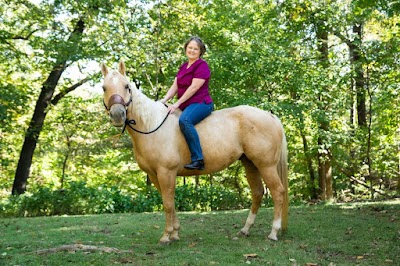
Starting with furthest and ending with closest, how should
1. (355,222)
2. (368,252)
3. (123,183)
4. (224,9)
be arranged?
(123,183), (224,9), (355,222), (368,252)

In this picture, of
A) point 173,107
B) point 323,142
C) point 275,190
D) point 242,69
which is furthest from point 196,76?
point 323,142

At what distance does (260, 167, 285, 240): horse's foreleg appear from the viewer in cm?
578

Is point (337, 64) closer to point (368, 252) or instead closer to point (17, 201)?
point (368, 252)

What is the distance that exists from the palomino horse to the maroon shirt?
0.94ft

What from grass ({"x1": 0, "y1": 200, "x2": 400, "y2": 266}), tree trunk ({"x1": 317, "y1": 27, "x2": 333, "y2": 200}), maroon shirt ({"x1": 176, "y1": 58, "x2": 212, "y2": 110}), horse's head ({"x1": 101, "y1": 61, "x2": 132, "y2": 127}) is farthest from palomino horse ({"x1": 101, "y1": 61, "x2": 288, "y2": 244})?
tree trunk ({"x1": 317, "y1": 27, "x2": 333, "y2": 200})

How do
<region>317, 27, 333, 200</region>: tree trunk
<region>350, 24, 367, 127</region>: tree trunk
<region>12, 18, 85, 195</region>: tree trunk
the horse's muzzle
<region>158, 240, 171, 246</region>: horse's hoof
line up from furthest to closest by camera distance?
<region>12, 18, 85, 195</region>: tree trunk < <region>350, 24, 367, 127</region>: tree trunk < <region>317, 27, 333, 200</region>: tree trunk < <region>158, 240, 171, 246</region>: horse's hoof < the horse's muzzle

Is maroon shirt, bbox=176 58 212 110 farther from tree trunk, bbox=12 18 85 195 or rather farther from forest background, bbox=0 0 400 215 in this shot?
tree trunk, bbox=12 18 85 195

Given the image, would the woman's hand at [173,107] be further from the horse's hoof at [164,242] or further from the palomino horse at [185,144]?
the horse's hoof at [164,242]

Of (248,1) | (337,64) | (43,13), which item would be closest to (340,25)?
(337,64)

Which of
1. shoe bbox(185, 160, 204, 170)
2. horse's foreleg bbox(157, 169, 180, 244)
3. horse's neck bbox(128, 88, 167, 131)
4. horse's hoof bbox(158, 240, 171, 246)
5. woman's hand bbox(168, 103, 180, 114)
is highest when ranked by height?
woman's hand bbox(168, 103, 180, 114)

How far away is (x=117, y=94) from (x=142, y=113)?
53 centimetres

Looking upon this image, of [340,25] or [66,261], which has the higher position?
[340,25]

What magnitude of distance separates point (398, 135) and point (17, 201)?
43.7 feet

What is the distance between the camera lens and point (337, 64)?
12.8 metres
